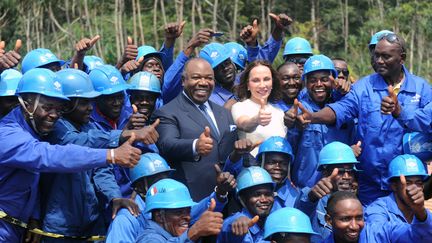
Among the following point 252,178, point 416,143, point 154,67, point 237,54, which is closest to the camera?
point 252,178

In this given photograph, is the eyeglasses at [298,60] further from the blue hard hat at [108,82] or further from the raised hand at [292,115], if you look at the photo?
the blue hard hat at [108,82]

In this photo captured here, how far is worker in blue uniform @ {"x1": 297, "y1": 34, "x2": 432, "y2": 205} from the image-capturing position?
7555 millimetres

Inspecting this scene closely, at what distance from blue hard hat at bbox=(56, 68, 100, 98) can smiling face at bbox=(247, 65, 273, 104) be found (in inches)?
66.0

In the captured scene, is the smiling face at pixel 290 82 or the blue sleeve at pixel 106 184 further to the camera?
the smiling face at pixel 290 82

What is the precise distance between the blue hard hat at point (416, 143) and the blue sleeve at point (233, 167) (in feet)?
5.10

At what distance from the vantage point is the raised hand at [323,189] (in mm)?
6840

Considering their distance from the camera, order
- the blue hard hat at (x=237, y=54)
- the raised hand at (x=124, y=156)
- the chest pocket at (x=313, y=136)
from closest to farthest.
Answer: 1. the raised hand at (x=124, y=156)
2. the chest pocket at (x=313, y=136)
3. the blue hard hat at (x=237, y=54)

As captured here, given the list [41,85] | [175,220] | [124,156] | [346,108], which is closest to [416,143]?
[346,108]

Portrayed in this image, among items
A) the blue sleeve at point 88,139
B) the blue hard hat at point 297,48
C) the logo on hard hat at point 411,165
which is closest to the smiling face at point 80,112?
the blue sleeve at point 88,139

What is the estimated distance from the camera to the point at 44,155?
6008 millimetres

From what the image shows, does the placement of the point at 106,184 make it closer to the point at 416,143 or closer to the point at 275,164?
the point at 275,164

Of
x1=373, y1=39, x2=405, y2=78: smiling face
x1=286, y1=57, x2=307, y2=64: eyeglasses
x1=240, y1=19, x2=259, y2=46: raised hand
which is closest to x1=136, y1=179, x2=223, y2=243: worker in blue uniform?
x1=373, y1=39, x2=405, y2=78: smiling face

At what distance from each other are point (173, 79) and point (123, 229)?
93.5 inches

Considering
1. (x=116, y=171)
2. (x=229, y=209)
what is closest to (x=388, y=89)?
(x=229, y=209)
